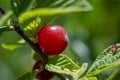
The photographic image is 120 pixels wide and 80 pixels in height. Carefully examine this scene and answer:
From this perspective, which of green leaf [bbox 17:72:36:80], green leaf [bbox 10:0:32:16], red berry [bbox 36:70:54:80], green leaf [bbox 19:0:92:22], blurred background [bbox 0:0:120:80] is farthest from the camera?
blurred background [bbox 0:0:120:80]

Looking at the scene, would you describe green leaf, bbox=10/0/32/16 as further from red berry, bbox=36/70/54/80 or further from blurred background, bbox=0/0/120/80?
blurred background, bbox=0/0/120/80

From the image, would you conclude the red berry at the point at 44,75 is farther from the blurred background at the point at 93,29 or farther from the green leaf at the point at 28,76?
the blurred background at the point at 93,29

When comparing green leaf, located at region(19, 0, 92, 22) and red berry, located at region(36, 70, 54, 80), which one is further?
red berry, located at region(36, 70, 54, 80)

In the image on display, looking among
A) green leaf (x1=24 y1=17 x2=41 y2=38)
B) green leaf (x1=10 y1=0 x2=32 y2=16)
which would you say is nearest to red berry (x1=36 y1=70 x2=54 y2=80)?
green leaf (x1=24 y1=17 x2=41 y2=38)

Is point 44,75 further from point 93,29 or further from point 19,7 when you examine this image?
point 93,29

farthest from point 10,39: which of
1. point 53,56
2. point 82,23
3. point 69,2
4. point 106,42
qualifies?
point 69,2

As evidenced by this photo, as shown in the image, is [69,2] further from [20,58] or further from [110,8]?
[20,58]
